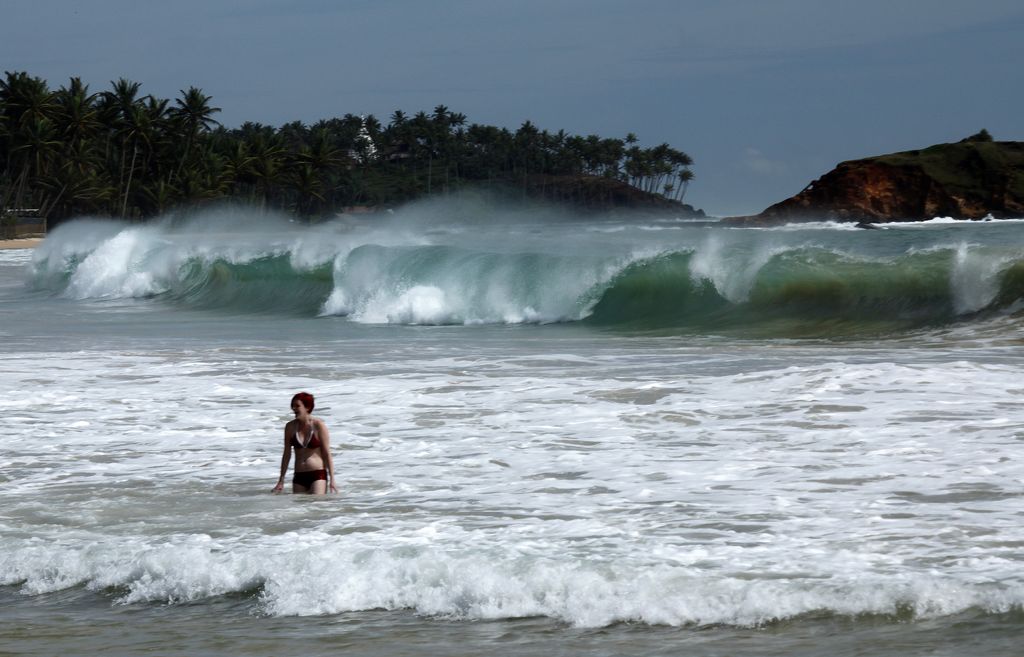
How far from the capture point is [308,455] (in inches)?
321

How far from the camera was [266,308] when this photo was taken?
94.2ft

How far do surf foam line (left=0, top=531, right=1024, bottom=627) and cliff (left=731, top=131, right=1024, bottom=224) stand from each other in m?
89.0

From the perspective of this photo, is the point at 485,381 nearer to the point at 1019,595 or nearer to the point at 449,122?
the point at 1019,595

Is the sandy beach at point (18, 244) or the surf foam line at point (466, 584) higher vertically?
the sandy beach at point (18, 244)

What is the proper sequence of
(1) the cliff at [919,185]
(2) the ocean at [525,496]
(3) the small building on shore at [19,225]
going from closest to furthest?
(2) the ocean at [525,496] < (3) the small building on shore at [19,225] < (1) the cliff at [919,185]

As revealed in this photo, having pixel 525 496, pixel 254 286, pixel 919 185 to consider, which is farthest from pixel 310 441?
pixel 919 185

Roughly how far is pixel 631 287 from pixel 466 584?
19.1 meters

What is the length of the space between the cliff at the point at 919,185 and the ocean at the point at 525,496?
77.0 meters

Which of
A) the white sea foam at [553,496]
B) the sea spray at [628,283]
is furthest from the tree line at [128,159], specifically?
the white sea foam at [553,496]

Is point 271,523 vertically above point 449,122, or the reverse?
point 449,122

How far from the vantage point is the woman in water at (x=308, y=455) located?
8.12 m

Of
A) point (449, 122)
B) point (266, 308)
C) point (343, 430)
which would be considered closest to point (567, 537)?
point (343, 430)

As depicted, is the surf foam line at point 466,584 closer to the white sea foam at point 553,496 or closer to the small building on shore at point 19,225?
the white sea foam at point 553,496

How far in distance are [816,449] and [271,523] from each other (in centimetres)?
374
